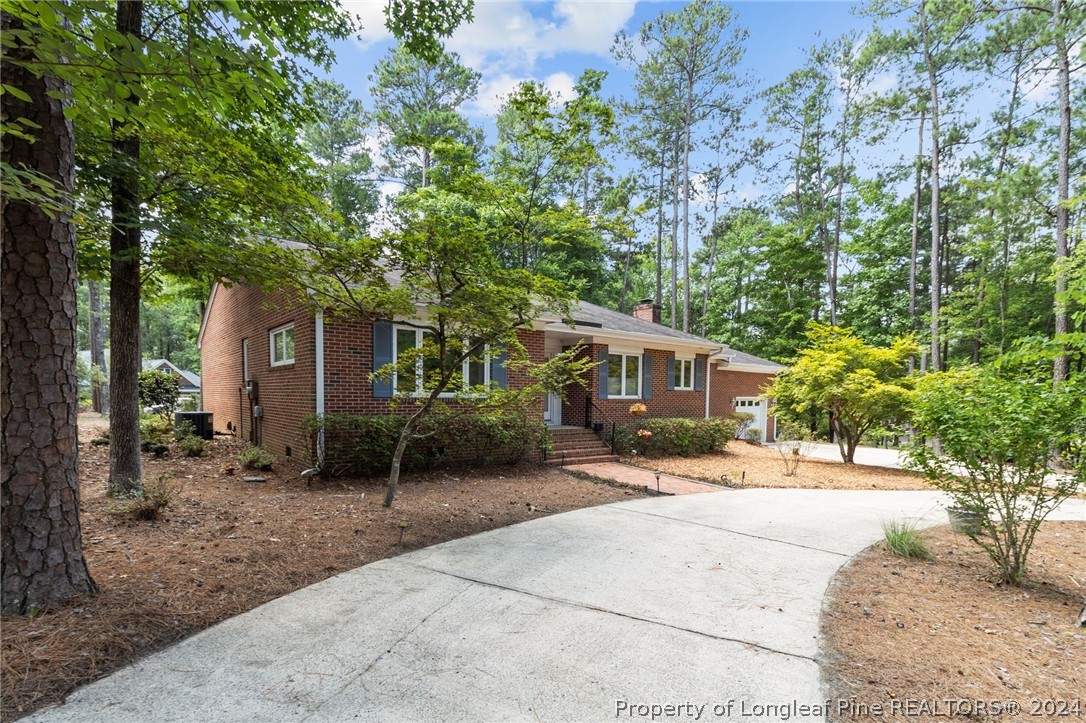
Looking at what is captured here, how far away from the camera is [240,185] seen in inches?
214

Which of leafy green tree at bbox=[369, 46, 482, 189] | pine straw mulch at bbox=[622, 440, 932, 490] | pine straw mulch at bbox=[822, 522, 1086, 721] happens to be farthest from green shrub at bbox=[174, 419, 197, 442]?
leafy green tree at bbox=[369, 46, 482, 189]

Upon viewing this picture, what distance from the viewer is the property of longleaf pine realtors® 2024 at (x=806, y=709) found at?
229 centimetres

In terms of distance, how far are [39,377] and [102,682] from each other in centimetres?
186

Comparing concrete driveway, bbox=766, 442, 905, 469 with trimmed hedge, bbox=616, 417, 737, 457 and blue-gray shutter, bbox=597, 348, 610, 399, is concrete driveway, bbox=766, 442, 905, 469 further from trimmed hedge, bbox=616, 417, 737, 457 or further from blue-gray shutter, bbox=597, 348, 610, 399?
blue-gray shutter, bbox=597, 348, 610, 399

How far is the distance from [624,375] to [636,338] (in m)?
1.14

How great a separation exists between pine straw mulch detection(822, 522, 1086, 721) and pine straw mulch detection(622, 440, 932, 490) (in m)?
4.58

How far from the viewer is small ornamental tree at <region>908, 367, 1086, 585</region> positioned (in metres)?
3.69

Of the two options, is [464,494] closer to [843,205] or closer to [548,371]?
[548,371]

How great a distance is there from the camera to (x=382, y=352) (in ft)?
27.3

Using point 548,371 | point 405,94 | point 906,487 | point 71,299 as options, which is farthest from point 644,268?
point 71,299

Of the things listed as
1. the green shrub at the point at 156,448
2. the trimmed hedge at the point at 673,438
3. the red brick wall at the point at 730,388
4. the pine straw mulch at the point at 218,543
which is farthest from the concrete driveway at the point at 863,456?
the green shrub at the point at 156,448

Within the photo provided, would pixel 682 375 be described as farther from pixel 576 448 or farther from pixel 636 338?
pixel 576 448

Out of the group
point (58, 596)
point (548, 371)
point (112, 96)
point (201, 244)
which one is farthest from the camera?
point (548, 371)

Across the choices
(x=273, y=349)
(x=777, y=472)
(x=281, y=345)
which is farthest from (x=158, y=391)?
(x=777, y=472)
